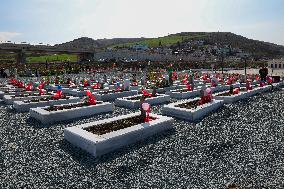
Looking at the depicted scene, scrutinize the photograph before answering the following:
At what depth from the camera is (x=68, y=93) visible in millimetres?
21734

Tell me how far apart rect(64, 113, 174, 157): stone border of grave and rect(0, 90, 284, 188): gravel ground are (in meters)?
0.25

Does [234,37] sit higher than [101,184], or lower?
higher

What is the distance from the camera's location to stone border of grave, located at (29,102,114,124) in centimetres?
1252

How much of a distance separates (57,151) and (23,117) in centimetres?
550

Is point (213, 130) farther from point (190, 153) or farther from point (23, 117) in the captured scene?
point (23, 117)

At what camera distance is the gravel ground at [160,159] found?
707 centimetres

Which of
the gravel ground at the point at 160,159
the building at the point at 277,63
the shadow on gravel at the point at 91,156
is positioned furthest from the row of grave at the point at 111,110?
the building at the point at 277,63

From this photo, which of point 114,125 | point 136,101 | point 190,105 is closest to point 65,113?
point 114,125

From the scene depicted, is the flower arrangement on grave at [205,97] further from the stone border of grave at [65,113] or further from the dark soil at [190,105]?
the stone border of grave at [65,113]

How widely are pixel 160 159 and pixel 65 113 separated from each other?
6107mm

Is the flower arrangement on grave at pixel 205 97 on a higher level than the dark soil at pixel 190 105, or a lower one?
higher

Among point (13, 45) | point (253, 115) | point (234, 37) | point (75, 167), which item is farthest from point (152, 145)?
point (234, 37)

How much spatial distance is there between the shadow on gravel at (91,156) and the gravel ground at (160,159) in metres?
0.03

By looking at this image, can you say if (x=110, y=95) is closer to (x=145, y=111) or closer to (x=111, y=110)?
(x=111, y=110)
